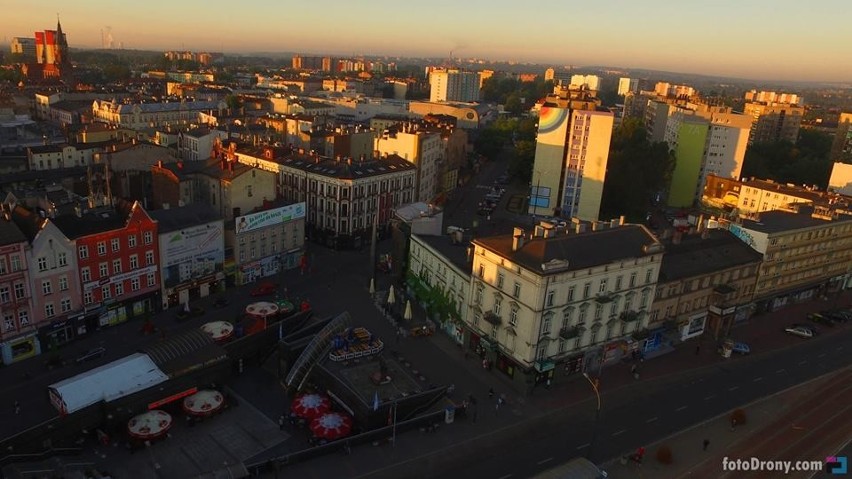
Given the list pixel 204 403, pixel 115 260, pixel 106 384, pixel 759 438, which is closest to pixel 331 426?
pixel 204 403

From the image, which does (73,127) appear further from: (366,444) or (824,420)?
(824,420)

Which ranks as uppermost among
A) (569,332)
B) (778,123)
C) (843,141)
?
(778,123)

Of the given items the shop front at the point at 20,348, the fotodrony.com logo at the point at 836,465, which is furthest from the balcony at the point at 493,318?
the shop front at the point at 20,348

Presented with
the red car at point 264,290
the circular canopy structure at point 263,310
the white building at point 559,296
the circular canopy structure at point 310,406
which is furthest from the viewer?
the red car at point 264,290

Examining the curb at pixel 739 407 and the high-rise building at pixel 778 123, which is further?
the high-rise building at pixel 778 123

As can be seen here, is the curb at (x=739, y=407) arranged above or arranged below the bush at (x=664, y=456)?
below

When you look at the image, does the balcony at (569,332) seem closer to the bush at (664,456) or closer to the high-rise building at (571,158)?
the bush at (664,456)

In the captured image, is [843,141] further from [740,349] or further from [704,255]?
[740,349]

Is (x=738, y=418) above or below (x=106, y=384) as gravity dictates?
below
